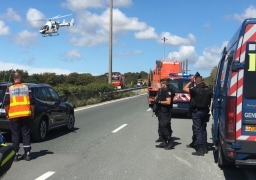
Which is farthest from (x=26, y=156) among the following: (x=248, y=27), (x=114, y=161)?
(x=248, y=27)

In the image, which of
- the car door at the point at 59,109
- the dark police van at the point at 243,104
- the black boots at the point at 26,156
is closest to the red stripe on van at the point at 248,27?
the dark police van at the point at 243,104

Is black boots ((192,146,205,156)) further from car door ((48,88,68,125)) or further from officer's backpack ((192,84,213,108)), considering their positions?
car door ((48,88,68,125))

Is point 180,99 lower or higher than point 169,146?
higher

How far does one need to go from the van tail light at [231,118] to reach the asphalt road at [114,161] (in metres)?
1.28

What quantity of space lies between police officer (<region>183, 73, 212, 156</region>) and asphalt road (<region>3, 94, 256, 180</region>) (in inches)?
12.8

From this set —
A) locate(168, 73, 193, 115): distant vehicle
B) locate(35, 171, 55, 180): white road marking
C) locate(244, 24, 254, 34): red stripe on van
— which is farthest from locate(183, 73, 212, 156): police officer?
locate(168, 73, 193, 115): distant vehicle

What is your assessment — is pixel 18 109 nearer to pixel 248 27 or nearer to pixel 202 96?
pixel 202 96

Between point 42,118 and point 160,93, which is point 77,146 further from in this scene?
point 160,93

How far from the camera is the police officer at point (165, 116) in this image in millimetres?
8773

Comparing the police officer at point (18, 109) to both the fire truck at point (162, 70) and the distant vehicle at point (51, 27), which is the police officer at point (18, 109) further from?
the distant vehicle at point (51, 27)

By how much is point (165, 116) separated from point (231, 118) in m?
3.77

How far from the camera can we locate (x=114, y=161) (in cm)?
733

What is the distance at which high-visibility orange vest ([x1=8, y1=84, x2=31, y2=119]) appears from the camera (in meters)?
7.29

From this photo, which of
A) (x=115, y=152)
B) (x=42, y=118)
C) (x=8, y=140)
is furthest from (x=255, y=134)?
(x=8, y=140)
